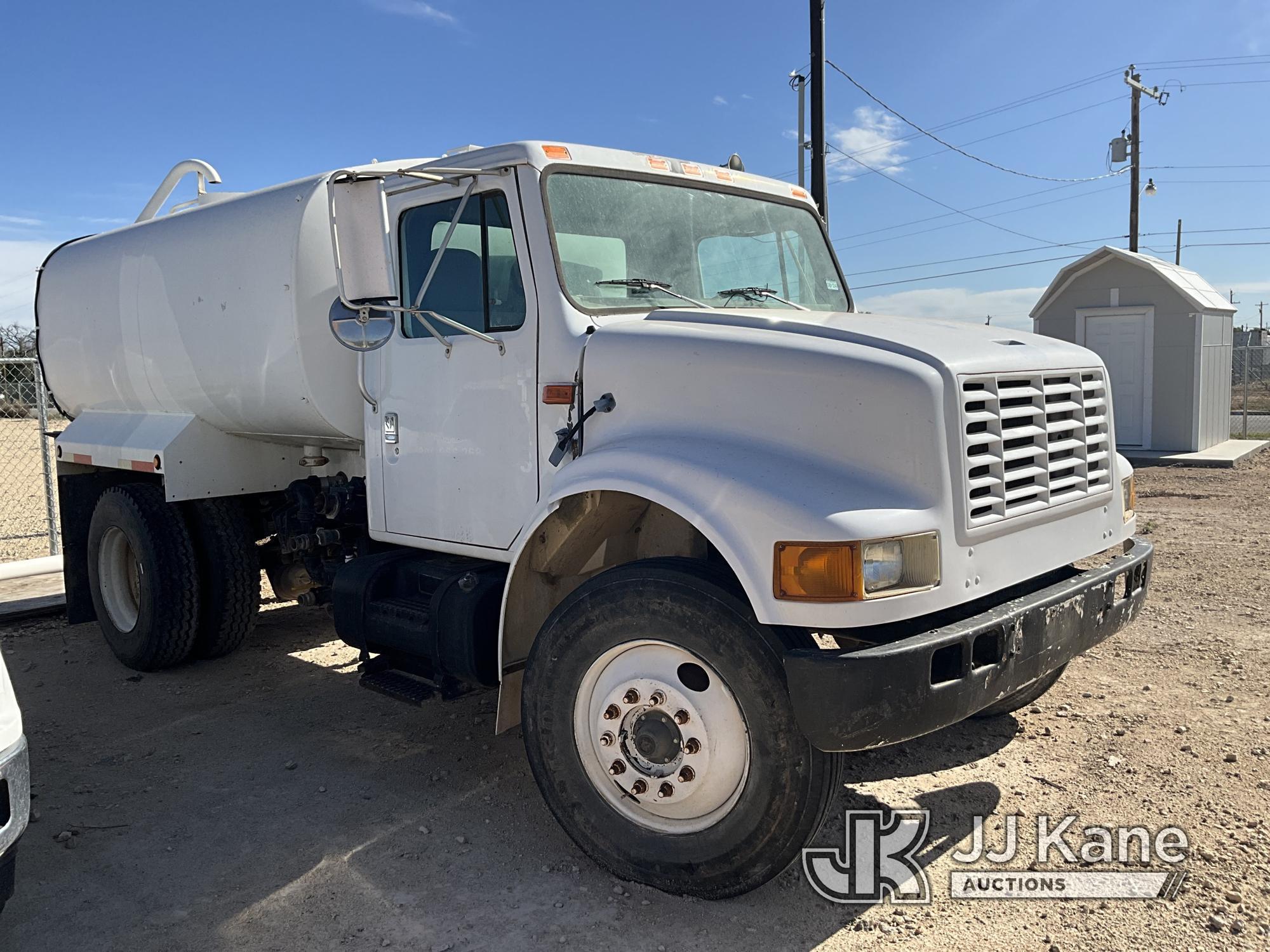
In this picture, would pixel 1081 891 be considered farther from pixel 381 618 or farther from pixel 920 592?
pixel 381 618

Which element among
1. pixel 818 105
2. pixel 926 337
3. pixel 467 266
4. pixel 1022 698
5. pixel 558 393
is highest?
pixel 818 105

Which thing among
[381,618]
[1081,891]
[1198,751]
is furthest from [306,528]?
[1198,751]

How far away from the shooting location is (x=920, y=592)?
3.09 meters

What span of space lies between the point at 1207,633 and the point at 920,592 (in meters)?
4.28

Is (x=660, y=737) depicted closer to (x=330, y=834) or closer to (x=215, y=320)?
(x=330, y=834)

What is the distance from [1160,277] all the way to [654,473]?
15635 millimetres

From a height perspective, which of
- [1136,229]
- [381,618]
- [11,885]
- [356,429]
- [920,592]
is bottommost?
[11,885]

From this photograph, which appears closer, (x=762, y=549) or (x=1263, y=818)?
(x=762, y=549)

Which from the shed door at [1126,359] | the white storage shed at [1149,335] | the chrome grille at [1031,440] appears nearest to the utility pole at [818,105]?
the white storage shed at [1149,335]

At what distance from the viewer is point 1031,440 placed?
11.5ft

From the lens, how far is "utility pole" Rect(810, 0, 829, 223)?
12.8m

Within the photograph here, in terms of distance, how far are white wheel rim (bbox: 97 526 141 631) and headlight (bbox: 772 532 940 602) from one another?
5.09 metres

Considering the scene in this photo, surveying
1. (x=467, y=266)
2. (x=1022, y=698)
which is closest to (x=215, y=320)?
(x=467, y=266)

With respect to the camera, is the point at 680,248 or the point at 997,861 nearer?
the point at 997,861
